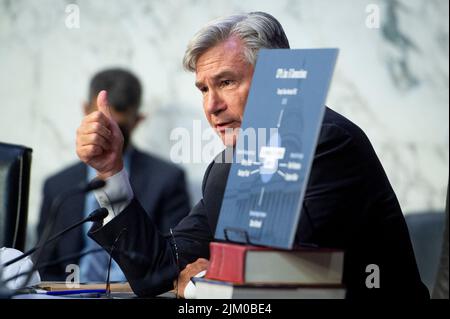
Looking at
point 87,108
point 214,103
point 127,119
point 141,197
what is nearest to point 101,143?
point 214,103

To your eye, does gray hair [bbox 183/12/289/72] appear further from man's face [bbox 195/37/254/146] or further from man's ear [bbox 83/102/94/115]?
man's ear [bbox 83/102/94/115]

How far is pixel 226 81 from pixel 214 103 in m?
0.06

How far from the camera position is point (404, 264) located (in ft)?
7.27

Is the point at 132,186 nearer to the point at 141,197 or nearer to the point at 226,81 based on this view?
the point at 141,197

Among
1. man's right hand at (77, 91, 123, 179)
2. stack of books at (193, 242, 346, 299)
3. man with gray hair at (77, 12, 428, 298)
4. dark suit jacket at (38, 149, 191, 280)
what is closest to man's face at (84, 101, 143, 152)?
dark suit jacket at (38, 149, 191, 280)

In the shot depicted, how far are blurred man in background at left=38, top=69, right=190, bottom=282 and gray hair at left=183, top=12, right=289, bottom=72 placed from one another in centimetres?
142

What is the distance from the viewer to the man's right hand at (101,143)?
2.13 m

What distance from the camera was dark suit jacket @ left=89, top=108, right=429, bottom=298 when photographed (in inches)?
83.3

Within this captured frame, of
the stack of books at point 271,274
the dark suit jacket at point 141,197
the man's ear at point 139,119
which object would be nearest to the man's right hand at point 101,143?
the stack of books at point 271,274

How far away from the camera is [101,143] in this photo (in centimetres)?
215

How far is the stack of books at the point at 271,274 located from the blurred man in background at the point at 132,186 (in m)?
1.94

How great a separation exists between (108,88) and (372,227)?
2.68m

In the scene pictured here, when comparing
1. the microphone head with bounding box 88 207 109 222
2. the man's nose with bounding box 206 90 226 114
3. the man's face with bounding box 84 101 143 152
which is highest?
the man's face with bounding box 84 101 143 152
